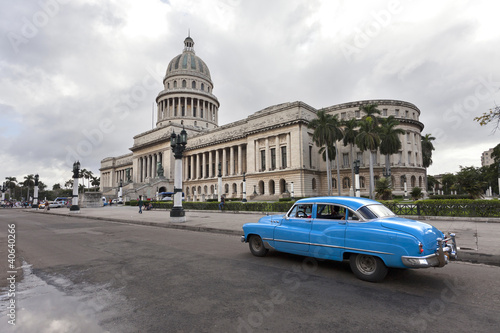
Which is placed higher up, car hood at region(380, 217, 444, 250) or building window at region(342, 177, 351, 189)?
building window at region(342, 177, 351, 189)

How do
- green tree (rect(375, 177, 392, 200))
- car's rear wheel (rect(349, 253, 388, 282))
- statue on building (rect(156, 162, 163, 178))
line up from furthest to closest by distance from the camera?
statue on building (rect(156, 162, 163, 178))
green tree (rect(375, 177, 392, 200))
car's rear wheel (rect(349, 253, 388, 282))

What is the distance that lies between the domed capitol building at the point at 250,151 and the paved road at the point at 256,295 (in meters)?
30.4

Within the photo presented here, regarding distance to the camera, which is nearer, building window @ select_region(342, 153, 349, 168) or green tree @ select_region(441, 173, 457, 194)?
green tree @ select_region(441, 173, 457, 194)

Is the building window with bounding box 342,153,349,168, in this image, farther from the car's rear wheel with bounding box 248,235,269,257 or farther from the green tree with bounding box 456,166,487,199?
the car's rear wheel with bounding box 248,235,269,257

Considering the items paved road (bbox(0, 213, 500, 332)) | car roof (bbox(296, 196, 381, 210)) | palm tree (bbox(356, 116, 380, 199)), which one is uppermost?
palm tree (bbox(356, 116, 380, 199))

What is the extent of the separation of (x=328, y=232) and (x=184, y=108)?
75.9 m

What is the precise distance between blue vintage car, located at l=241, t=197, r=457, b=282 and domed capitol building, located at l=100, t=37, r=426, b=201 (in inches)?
1185

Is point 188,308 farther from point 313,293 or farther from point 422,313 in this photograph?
point 422,313

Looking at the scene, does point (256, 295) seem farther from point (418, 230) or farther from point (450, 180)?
point (450, 180)

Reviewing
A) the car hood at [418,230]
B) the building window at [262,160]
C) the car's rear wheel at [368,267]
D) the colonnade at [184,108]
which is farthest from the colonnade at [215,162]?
the car hood at [418,230]

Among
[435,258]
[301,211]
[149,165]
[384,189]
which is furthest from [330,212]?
[149,165]

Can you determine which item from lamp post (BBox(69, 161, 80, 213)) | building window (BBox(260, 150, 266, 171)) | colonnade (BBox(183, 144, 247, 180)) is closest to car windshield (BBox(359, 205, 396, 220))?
lamp post (BBox(69, 161, 80, 213))

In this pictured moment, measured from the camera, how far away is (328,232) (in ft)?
19.1

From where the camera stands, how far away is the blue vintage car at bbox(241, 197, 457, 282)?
4793mm
